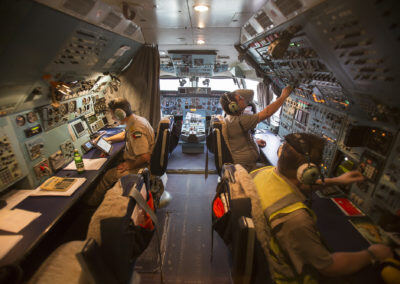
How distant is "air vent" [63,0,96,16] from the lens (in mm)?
1396

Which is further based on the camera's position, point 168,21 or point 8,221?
point 168,21

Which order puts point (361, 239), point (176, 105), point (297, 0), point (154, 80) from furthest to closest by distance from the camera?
1. point (176, 105)
2. point (154, 80)
3. point (361, 239)
4. point (297, 0)

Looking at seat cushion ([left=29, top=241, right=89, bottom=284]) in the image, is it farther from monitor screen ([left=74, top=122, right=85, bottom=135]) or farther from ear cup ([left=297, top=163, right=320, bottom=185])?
monitor screen ([left=74, top=122, right=85, bottom=135])

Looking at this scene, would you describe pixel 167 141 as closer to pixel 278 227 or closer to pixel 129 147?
pixel 129 147

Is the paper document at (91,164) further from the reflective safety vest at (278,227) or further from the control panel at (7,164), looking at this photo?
the reflective safety vest at (278,227)

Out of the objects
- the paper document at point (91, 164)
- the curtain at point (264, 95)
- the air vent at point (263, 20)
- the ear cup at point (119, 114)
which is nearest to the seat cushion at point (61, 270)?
the paper document at point (91, 164)

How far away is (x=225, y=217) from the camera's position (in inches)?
49.9

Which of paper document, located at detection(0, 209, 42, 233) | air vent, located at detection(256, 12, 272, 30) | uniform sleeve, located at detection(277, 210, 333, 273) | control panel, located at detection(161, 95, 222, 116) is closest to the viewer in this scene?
uniform sleeve, located at detection(277, 210, 333, 273)

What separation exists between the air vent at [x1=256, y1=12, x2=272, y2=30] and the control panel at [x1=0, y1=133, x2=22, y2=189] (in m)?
2.79

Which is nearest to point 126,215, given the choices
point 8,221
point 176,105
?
point 8,221

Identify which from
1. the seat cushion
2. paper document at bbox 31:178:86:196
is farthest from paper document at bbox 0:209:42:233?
the seat cushion

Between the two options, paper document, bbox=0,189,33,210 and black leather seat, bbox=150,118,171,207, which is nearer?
paper document, bbox=0,189,33,210

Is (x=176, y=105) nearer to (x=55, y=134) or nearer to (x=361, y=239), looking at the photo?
(x=55, y=134)

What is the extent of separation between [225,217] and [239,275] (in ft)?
1.07
